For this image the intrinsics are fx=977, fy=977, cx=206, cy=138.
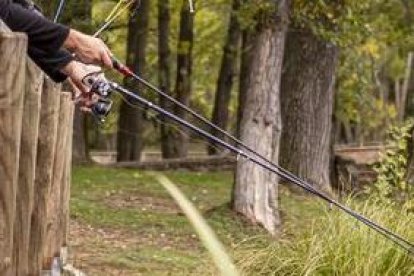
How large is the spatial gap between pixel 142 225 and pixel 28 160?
654 cm

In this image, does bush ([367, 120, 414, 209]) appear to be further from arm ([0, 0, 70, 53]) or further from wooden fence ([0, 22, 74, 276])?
arm ([0, 0, 70, 53])

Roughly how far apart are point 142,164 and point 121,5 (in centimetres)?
1137

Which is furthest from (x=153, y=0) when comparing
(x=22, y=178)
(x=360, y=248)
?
(x=22, y=178)

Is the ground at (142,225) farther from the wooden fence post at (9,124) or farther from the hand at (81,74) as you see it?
the wooden fence post at (9,124)

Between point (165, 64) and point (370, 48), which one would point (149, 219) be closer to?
point (370, 48)

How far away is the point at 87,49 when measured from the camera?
356 cm

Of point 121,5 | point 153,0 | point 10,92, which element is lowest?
point 10,92

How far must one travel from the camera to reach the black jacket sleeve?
334 cm

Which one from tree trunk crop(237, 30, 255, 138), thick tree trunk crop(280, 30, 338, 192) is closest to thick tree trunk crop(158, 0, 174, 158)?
tree trunk crop(237, 30, 255, 138)

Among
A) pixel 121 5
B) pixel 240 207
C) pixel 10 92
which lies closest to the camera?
pixel 10 92

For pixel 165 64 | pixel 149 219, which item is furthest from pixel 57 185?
pixel 165 64

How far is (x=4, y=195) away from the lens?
300 centimetres

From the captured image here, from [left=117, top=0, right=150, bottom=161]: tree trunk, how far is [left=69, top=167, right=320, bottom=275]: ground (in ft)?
19.2

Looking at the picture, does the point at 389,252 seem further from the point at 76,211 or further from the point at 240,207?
the point at 76,211
